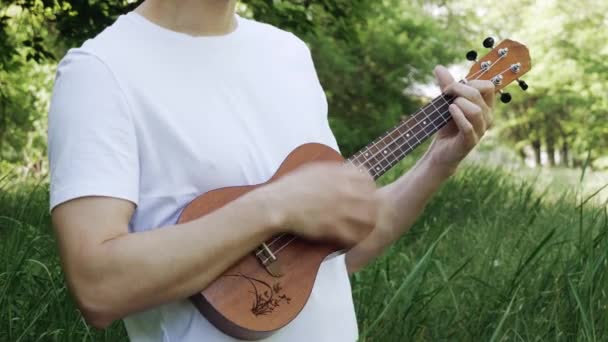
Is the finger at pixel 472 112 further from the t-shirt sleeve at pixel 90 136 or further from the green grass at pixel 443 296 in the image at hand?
the t-shirt sleeve at pixel 90 136

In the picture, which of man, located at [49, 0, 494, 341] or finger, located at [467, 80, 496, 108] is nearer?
man, located at [49, 0, 494, 341]

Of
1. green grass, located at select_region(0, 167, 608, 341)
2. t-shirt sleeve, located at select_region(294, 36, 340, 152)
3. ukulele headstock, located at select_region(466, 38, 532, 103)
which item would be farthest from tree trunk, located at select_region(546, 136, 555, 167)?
t-shirt sleeve, located at select_region(294, 36, 340, 152)

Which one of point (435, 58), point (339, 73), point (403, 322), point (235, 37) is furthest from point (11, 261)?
point (435, 58)

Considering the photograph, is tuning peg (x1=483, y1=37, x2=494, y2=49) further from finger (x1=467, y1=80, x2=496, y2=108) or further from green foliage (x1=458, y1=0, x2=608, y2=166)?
green foliage (x1=458, y1=0, x2=608, y2=166)

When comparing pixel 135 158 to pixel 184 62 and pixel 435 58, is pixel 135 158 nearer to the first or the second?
pixel 184 62

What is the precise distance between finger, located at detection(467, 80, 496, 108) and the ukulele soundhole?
1.93ft

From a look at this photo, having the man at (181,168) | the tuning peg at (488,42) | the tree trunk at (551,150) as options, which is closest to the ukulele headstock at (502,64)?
the tuning peg at (488,42)

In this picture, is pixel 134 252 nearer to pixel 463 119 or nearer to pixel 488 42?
pixel 463 119

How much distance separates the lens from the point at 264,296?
1.36 meters

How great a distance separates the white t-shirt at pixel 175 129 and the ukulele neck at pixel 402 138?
20 cm

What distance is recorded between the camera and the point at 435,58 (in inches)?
669

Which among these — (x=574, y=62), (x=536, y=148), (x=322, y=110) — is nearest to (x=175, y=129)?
(x=322, y=110)

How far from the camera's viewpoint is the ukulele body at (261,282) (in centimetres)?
128

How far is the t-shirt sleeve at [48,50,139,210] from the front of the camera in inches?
46.4
